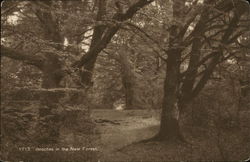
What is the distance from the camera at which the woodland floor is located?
12945mm

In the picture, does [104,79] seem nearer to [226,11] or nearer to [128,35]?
[128,35]

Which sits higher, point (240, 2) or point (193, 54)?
point (240, 2)

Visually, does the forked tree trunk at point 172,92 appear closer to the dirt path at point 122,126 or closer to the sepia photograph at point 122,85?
the sepia photograph at point 122,85

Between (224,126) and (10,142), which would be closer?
(10,142)

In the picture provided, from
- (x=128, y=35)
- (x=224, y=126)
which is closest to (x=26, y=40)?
(x=128, y=35)

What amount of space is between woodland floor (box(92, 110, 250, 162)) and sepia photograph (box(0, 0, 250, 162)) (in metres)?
0.05

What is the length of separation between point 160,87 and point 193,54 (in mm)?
2205

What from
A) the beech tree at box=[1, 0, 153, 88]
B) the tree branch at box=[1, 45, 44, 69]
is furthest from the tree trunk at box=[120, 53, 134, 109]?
the tree branch at box=[1, 45, 44, 69]

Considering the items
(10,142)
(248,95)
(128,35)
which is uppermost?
(128,35)

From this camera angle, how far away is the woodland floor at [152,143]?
12.9m

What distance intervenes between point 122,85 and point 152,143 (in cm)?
540

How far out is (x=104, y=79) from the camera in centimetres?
2056

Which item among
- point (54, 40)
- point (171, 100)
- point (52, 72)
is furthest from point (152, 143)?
point (54, 40)

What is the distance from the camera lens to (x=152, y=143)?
50.4ft
